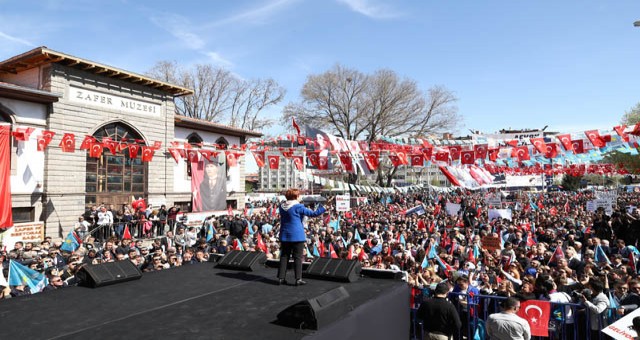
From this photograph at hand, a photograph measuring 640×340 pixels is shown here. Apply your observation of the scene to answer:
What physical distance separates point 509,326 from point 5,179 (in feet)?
57.3

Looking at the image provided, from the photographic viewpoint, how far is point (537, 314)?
6.12 m

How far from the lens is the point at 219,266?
6730 millimetres

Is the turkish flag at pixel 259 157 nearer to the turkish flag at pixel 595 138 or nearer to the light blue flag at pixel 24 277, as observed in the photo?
the light blue flag at pixel 24 277

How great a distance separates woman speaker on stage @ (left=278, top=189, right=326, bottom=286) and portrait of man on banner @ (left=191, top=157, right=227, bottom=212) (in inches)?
722

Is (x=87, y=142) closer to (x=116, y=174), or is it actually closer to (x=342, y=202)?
(x=116, y=174)

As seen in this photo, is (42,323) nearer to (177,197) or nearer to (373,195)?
(177,197)

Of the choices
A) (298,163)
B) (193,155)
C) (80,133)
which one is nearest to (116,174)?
(80,133)

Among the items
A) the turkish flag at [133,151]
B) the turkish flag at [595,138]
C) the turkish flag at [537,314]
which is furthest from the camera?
the turkish flag at [133,151]

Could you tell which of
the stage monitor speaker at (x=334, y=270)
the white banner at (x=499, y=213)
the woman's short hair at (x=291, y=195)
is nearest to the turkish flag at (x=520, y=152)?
the white banner at (x=499, y=213)

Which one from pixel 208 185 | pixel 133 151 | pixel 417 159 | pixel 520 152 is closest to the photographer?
pixel 520 152

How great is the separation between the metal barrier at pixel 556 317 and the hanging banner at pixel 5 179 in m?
15.9

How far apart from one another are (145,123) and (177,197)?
4469 millimetres

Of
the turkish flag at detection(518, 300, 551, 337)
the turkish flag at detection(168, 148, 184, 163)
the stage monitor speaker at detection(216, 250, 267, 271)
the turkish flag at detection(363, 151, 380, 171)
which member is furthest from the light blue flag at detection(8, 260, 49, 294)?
the turkish flag at detection(363, 151, 380, 171)

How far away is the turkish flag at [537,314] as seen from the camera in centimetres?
605
